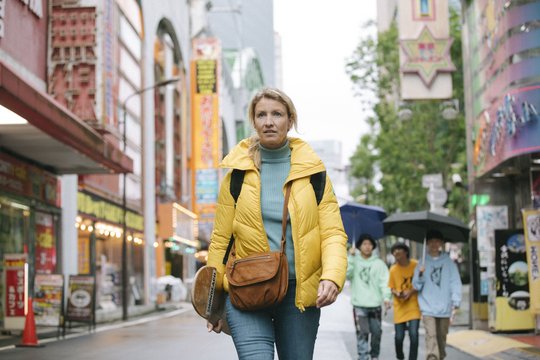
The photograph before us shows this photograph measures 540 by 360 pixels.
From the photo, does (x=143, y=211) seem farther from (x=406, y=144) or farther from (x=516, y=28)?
(x=516, y=28)

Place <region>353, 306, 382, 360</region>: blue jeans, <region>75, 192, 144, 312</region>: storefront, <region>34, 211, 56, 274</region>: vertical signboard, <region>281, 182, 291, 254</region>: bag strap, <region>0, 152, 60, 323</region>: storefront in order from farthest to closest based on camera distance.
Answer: <region>75, 192, 144, 312</region>: storefront → <region>34, 211, 56, 274</region>: vertical signboard → <region>0, 152, 60, 323</region>: storefront → <region>353, 306, 382, 360</region>: blue jeans → <region>281, 182, 291, 254</region>: bag strap

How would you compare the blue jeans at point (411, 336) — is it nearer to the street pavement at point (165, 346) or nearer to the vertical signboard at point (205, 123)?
the street pavement at point (165, 346)

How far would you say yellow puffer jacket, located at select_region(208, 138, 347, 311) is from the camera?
4.62m

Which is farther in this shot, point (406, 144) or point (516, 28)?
point (406, 144)

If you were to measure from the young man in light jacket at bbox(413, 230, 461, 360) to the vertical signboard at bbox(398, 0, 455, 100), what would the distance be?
1443cm

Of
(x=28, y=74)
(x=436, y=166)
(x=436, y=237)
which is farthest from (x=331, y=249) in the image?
(x=436, y=166)

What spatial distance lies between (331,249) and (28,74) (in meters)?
19.4

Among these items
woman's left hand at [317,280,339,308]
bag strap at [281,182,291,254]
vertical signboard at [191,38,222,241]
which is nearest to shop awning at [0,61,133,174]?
bag strap at [281,182,291,254]

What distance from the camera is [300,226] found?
15.2ft

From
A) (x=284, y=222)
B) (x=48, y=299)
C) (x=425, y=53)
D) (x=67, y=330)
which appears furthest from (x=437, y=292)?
(x=425, y=53)

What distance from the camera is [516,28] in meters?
18.2

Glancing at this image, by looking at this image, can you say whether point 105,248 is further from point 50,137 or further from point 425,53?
point 425,53

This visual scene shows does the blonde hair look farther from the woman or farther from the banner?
the banner

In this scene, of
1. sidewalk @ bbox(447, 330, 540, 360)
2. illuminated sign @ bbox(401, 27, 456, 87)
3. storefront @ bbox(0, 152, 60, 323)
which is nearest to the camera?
sidewalk @ bbox(447, 330, 540, 360)
